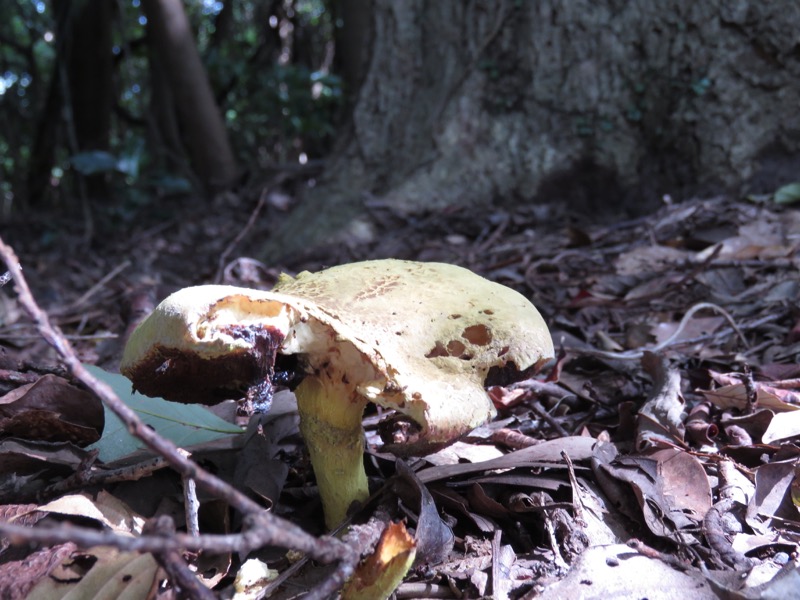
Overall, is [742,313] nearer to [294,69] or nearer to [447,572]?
[447,572]

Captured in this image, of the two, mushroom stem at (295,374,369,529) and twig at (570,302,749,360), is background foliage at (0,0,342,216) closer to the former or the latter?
twig at (570,302,749,360)

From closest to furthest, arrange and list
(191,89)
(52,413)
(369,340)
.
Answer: (369,340) → (52,413) → (191,89)

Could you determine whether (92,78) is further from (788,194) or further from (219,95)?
(788,194)

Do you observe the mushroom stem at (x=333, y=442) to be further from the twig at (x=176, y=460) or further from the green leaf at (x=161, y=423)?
the twig at (x=176, y=460)

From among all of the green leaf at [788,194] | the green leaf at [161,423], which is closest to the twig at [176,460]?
the green leaf at [161,423]

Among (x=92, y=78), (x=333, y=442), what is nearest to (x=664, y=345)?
(x=333, y=442)

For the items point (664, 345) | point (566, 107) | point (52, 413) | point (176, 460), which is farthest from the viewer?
point (566, 107)
